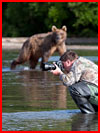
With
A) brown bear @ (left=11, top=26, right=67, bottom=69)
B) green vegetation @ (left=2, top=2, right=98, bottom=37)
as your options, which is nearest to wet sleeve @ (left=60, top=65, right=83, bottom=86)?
brown bear @ (left=11, top=26, right=67, bottom=69)

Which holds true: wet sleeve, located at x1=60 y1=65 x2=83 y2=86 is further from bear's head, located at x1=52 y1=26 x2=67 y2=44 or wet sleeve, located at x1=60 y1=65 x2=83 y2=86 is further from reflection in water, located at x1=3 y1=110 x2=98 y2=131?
bear's head, located at x1=52 y1=26 x2=67 y2=44

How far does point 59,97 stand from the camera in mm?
12523

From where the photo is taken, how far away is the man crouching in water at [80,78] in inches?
385

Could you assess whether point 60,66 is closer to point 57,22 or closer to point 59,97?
point 59,97

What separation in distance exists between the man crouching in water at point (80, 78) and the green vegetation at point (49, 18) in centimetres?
3502

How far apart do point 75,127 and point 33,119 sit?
0.93 metres

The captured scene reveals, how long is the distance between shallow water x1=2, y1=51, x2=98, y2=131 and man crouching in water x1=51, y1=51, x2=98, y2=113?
276 mm

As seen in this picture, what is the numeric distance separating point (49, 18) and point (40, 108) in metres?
39.6

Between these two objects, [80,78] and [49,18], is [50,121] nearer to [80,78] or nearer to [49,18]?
[80,78]

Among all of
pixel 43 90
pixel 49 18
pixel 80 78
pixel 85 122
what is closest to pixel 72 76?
pixel 80 78

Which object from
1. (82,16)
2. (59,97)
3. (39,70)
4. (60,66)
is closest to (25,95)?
(59,97)

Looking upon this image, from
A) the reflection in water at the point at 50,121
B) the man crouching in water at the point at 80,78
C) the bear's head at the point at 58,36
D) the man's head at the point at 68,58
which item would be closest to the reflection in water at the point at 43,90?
the reflection in water at the point at 50,121

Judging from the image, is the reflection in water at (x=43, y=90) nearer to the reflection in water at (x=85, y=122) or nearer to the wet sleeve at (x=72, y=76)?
the reflection in water at (x=85, y=122)

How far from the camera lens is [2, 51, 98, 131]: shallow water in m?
9.08
